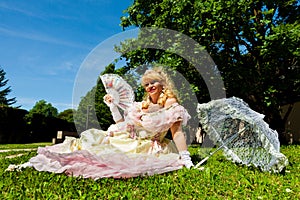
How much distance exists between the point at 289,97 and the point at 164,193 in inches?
411

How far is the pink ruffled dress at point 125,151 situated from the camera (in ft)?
11.6

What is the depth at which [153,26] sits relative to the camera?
11.1 meters

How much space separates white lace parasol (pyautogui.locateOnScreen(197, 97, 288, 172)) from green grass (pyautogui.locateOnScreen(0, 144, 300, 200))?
0.27 metres

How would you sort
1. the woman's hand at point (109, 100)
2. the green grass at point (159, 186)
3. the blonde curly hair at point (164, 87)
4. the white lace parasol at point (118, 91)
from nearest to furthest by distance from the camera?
1. the green grass at point (159, 186)
2. the blonde curly hair at point (164, 87)
3. the woman's hand at point (109, 100)
4. the white lace parasol at point (118, 91)

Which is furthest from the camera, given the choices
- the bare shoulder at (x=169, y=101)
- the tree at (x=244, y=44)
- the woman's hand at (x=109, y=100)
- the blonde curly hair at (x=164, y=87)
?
the tree at (x=244, y=44)

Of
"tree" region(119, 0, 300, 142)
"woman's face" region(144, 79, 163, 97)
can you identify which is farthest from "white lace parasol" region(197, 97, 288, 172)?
"tree" region(119, 0, 300, 142)

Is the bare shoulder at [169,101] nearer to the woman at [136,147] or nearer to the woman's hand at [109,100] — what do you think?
the woman at [136,147]

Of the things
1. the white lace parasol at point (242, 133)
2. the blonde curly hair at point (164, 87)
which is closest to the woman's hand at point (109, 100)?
the blonde curly hair at point (164, 87)

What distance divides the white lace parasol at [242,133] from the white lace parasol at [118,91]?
1578 mm

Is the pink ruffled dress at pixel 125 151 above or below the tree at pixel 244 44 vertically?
below

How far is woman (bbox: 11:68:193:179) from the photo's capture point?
3551 millimetres

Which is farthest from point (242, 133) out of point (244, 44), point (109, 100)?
point (244, 44)

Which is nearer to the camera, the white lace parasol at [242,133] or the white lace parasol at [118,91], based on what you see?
the white lace parasol at [242,133]

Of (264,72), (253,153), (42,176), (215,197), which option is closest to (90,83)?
(42,176)
